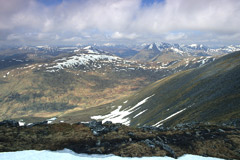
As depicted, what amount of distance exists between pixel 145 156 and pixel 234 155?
12272 mm

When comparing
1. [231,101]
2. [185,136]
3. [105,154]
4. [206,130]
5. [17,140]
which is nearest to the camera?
[105,154]

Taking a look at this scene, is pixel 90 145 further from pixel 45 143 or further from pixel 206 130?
pixel 206 130

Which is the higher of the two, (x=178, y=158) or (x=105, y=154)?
(x=105, y=154)

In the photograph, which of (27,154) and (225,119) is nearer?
(27,154)

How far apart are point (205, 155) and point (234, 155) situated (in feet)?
12.6

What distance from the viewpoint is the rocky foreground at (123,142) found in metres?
22.7

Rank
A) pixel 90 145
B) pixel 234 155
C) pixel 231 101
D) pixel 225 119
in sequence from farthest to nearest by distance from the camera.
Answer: pixel 231 101 < pixel 225 119 < pixel 90 145 < pixel 234 155

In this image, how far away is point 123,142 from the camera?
25359 mm

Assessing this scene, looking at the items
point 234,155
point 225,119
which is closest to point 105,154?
point 234,155

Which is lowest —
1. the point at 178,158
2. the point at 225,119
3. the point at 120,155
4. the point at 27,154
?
the point at 225,119

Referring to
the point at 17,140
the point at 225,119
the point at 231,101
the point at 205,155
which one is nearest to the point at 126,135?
the point at 205,155

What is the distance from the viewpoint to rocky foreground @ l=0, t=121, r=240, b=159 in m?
22.7

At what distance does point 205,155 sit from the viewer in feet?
75.0

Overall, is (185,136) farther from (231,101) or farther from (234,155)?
(231,101)
